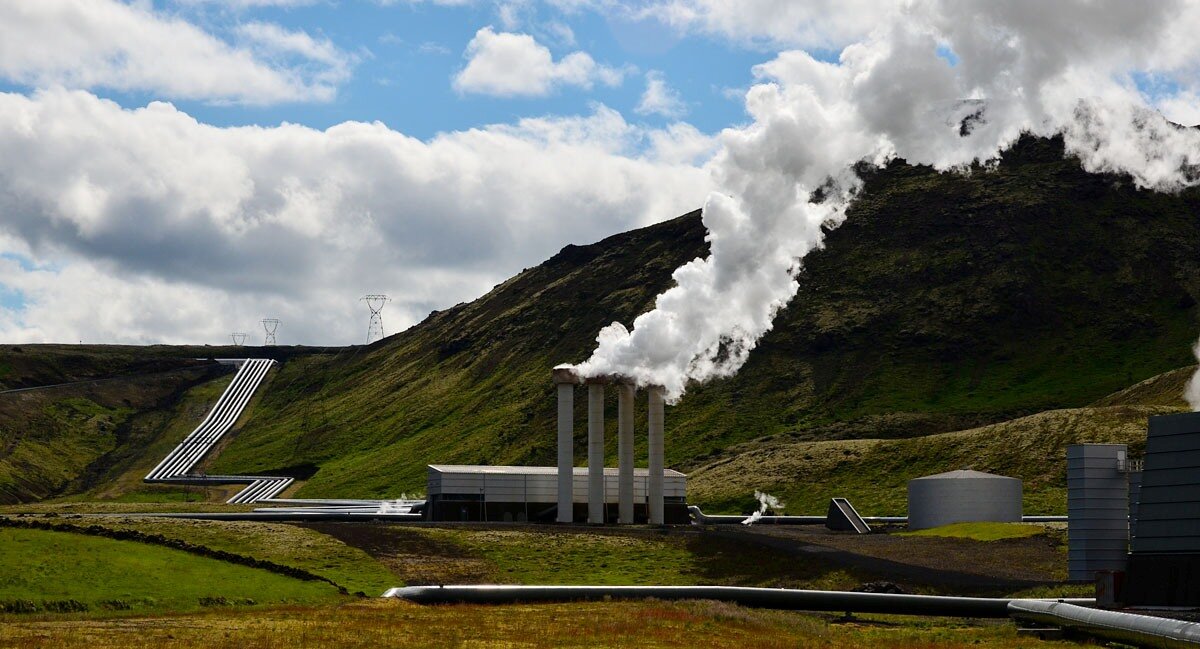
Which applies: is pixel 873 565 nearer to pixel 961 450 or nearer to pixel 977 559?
pixel 977 559

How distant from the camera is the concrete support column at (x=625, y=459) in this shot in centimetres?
12900

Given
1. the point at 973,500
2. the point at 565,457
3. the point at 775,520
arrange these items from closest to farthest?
the point at 973,500
the point at 565,457
the point at 775,520

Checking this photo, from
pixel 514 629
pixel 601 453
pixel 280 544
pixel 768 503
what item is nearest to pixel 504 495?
pixel 601 453

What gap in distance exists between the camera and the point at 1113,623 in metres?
53.4

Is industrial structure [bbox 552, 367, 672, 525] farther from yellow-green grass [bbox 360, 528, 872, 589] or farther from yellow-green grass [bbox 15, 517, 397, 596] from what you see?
yellow-green grass [bbox 15, 517, 397, 596]

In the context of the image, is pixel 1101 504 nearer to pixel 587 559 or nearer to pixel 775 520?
pixel 587 559

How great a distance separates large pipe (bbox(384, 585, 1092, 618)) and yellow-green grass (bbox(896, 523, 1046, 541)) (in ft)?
130

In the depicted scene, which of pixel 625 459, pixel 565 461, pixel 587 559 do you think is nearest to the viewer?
pixel 587 559

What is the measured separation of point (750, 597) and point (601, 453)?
57227mm

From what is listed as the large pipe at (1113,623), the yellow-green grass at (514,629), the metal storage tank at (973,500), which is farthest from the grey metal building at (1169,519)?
the metal storage tank at (973,500)

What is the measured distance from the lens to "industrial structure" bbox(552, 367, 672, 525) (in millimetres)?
126750

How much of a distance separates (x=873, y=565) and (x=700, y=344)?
41451 mm

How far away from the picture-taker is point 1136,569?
5991cm

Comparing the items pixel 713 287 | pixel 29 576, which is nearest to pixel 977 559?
pixel 713 287
